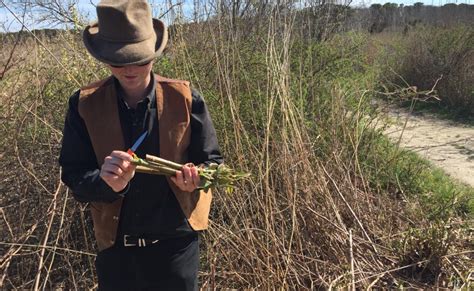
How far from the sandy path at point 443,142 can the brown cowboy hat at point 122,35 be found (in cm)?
285

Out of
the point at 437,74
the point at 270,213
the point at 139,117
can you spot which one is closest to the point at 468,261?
the point at 270,213

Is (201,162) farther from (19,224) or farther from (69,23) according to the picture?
(69,23)

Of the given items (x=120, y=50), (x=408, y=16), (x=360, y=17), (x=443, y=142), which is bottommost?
(x=443, y=142)

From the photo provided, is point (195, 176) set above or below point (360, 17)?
below

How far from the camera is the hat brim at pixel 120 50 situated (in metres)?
1.40

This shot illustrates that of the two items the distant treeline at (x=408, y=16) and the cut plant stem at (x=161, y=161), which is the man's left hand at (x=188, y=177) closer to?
the cut plant stem at (x=161, y=161)

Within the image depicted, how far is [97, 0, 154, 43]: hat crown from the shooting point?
1.42 m

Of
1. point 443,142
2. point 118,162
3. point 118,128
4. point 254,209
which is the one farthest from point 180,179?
point 443,142

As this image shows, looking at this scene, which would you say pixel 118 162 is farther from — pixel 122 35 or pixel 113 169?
pixel 122 35

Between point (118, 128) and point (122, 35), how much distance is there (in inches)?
11.6

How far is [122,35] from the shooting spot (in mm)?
1441

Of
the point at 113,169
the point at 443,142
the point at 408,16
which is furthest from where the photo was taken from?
the point at 408,16

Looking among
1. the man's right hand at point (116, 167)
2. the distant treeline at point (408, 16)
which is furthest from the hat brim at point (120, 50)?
the distant treeline at point (408, 16)

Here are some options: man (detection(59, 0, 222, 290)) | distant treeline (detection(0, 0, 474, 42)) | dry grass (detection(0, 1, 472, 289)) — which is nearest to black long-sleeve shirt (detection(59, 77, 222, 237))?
man (detection(59, 0, 222, 290))
